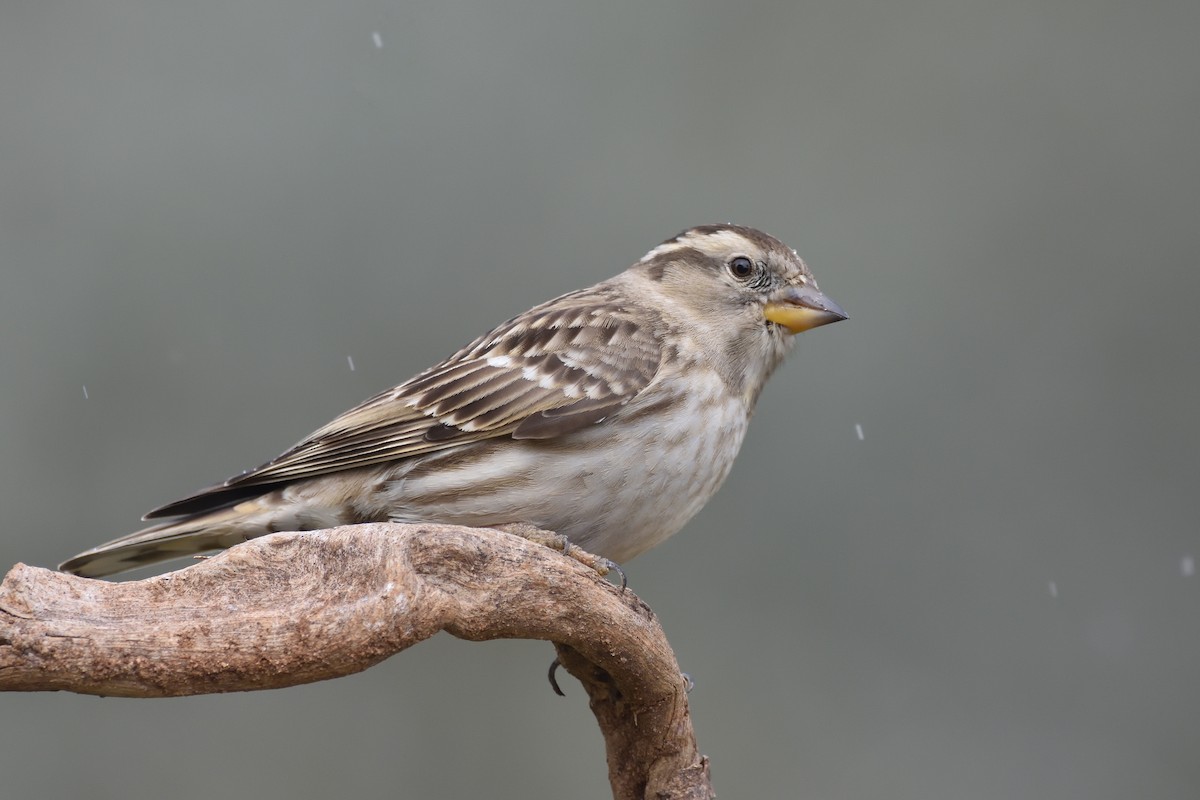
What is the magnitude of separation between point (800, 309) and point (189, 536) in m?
2.28

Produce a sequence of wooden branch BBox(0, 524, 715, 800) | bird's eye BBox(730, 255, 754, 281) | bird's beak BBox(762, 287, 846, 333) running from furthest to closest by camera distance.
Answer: bird's eye BBox(730, 255, 754, 281) → bird's beak BBox(762, 287, 846, 333) → wooden branch BBox(0, 524, 715, 800)

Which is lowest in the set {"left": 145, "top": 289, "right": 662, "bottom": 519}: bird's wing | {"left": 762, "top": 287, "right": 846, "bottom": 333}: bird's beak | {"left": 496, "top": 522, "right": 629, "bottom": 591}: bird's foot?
{"left": 496, "top": 522, "right": 629, "bottom": 591}: bird's foot

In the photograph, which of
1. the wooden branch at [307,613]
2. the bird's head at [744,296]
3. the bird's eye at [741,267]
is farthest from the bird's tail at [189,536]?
the bird's eye at [741,267]

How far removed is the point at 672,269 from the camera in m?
4.90

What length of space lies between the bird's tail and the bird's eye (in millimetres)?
1872

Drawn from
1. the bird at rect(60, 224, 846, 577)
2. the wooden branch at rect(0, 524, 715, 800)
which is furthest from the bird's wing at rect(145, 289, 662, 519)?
the wooden branch at rect(0, 524, 715, 800)

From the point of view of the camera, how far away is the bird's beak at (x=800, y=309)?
4.53 meters

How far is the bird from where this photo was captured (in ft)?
13.1

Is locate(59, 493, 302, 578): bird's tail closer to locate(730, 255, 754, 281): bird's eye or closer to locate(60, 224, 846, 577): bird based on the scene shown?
locate(60, 224, 846, 577): bird

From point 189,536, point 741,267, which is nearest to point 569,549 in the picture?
point 189,536

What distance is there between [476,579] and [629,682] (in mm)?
685

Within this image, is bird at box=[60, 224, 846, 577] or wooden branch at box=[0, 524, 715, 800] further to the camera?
bird at box=[60, 224, 846, 577]

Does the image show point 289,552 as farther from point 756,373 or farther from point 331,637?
point 756,373

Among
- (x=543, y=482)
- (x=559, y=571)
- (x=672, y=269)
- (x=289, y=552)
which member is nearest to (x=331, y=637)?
(x=289, y=552)
